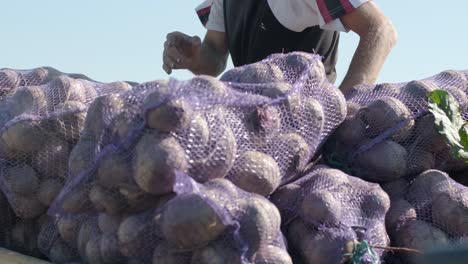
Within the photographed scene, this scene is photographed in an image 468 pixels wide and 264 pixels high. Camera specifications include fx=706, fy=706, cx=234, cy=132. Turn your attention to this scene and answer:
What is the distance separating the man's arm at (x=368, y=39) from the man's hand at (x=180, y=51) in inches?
40.8

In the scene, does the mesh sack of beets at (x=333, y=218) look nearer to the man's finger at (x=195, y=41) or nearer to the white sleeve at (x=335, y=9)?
the white sleeve at (x=335, y=9)

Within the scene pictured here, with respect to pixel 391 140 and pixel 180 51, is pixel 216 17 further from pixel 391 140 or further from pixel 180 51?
pixel 391 140

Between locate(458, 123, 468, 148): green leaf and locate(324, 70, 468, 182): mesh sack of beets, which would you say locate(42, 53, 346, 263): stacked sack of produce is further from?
locate(458, 123, 468, 148): green leaf

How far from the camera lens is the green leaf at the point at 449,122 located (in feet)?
7.38

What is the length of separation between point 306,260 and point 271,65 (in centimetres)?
67

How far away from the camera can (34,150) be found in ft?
7.20

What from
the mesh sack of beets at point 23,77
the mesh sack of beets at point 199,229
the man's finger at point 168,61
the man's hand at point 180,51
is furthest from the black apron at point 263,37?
the mesh sack of beets at point 199,229

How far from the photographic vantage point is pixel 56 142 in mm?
2221

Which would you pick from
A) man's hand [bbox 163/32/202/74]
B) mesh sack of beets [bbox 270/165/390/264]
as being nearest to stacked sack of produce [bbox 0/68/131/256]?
mesh sack of beets [bbox 270/165/390/264]

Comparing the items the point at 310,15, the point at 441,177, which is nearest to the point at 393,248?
the point at 441,177

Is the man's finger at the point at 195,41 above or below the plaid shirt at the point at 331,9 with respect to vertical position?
below

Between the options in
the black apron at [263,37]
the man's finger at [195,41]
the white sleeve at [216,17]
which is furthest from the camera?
the white sleeve at [216,17]

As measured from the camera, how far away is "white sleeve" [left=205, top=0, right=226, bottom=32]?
441 cm

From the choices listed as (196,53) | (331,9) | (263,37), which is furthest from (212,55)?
(331,9)
